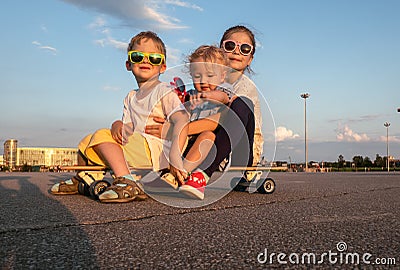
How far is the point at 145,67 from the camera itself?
4.06 meters

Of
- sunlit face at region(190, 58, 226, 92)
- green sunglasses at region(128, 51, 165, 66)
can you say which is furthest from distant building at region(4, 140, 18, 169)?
sunlit face at region(190, 58, 226, 92)

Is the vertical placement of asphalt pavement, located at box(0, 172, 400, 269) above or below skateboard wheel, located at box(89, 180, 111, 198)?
below

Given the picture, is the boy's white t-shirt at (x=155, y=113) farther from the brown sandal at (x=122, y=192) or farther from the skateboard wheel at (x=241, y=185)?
the skateboard wheel at (x=241, y=185)

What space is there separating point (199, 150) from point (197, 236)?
1.69 meters

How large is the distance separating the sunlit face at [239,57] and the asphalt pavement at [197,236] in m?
1.83

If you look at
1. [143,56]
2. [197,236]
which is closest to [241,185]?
[143,56]

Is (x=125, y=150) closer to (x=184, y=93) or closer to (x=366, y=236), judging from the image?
(x=184, y=93)

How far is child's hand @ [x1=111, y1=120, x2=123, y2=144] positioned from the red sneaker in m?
0.73

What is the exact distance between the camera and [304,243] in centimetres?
187

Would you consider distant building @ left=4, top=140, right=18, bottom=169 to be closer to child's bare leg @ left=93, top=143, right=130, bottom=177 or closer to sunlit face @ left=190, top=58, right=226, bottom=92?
child's bare leg @ left=93, top=143, right=130, bottom=177

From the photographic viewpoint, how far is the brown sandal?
10.9 ft

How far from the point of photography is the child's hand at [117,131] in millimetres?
3738

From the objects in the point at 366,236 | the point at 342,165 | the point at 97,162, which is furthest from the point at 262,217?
the point at 342,165

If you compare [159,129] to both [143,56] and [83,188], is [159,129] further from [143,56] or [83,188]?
[83,188]
